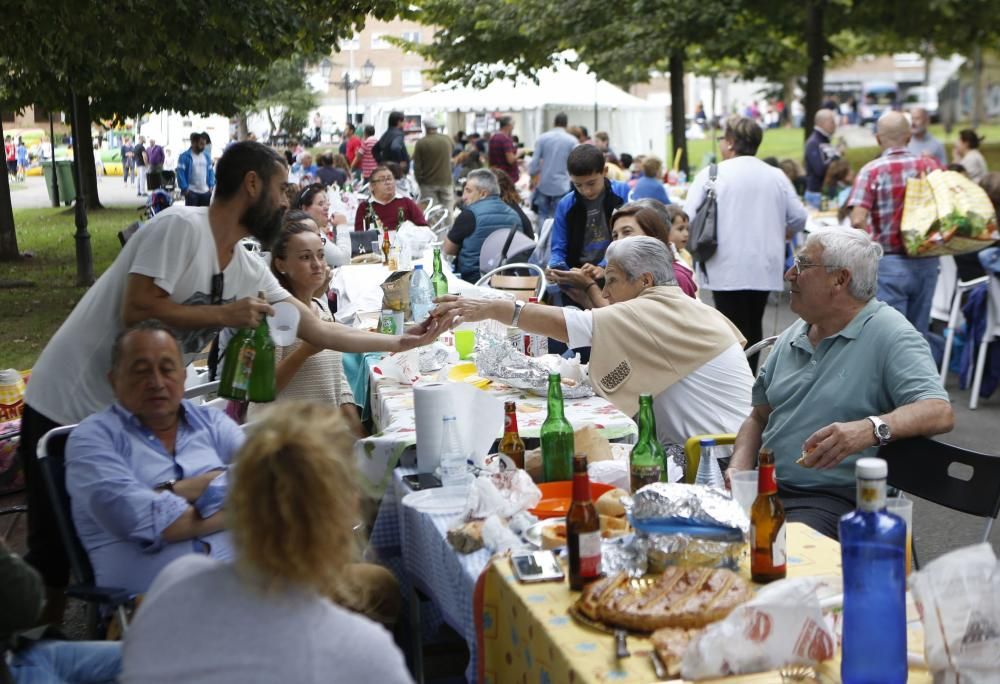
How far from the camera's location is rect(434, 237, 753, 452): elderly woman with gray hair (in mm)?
4242

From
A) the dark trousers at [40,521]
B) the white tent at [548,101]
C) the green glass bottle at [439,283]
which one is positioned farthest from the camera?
the white tent at [548,101]

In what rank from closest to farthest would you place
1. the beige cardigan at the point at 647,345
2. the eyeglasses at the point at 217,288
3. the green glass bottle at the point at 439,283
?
the eyeglasses at the point at 217,288, the beige cardigan at the point at 647,345, the green glass bottle at the point at 439,283

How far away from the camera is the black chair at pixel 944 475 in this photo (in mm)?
3318

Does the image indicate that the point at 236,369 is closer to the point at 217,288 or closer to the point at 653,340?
the point at 217,288

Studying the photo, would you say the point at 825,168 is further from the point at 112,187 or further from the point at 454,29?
the point at 112,187

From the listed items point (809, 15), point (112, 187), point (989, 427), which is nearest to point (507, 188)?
point (989, 427)

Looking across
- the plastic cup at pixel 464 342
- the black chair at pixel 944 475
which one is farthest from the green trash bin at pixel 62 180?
the black chair at pixel 944 475

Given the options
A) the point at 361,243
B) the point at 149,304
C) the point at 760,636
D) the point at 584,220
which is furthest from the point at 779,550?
the point at 361,243

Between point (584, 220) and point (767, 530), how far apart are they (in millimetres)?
5329

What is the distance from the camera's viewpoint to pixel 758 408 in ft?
13.6

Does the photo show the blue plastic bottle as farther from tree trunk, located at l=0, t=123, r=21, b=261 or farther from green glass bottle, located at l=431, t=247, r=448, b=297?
tree trunk, located at l=0, t=123, r=21, b=261

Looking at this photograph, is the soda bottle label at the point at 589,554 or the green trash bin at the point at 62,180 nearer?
the soda bottle label at the point at 589,554

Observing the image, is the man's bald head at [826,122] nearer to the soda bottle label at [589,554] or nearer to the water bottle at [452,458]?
the water bottle at [452,458]

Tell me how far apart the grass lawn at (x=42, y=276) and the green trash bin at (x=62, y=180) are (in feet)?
1.39
